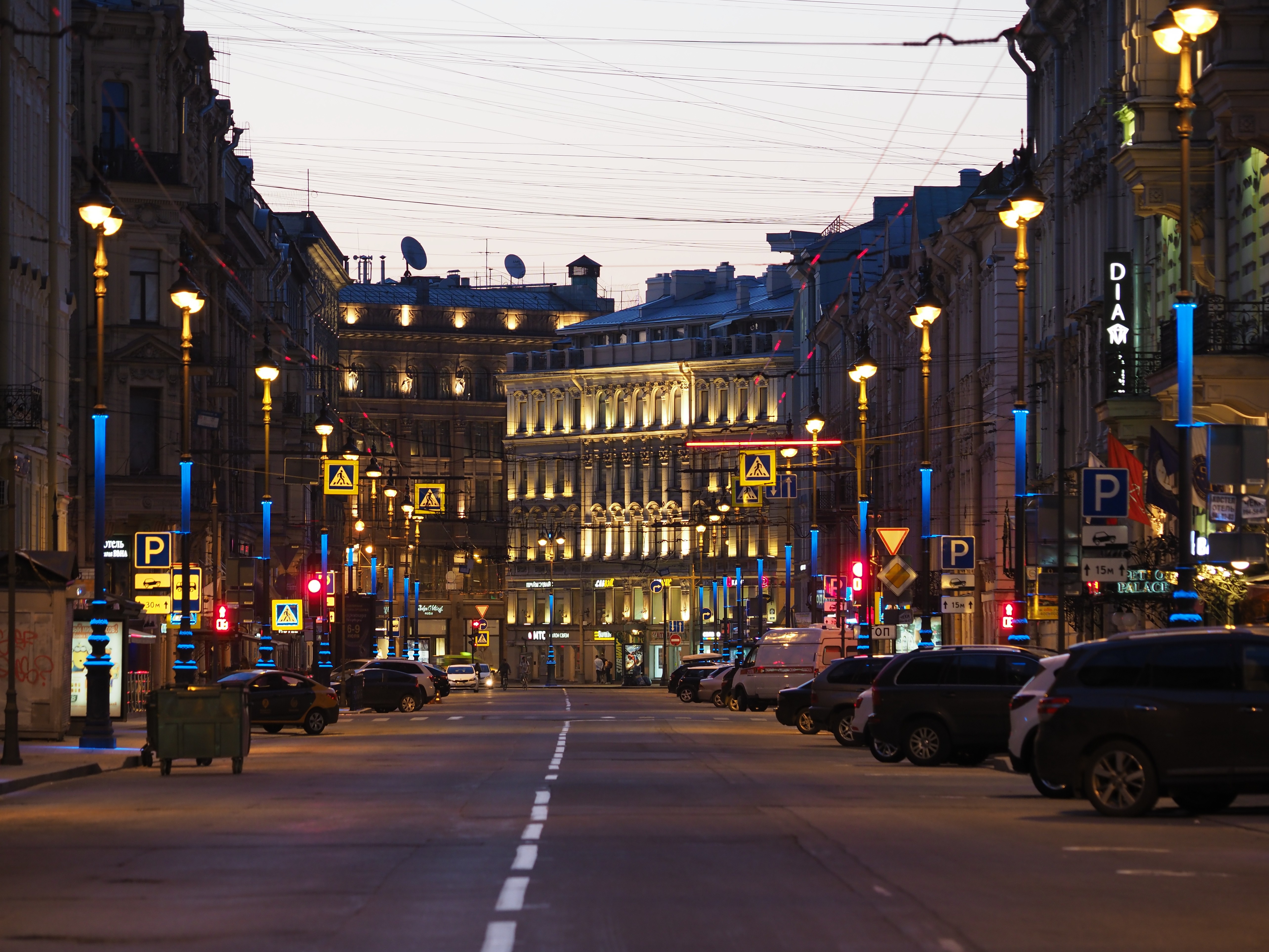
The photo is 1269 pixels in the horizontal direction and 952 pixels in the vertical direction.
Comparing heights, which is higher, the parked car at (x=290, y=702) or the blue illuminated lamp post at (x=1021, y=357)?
the blue illuminated lamp post at (x=1021, y=357)

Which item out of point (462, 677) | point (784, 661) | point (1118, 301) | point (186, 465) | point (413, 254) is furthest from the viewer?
point (413, 254)

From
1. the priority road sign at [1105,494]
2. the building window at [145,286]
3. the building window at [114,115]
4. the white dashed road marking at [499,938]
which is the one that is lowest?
the white dashed road marking at [499,938]

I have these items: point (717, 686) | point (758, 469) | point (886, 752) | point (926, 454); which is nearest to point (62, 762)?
point (886, 752)

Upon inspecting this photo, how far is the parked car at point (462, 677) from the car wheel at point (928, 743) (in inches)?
2952

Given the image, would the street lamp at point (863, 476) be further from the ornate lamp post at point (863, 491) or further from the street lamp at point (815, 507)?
the street lamp at point (815, 507)

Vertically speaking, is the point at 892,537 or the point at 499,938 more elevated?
the point at 892,537

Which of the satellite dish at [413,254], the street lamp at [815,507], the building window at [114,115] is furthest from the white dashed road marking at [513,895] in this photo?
the satellite dish at [413,254]

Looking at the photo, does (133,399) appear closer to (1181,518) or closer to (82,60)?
(82,60)

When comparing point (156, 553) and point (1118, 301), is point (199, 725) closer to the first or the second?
point (156, 553)

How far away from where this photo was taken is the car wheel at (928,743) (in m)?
33.1

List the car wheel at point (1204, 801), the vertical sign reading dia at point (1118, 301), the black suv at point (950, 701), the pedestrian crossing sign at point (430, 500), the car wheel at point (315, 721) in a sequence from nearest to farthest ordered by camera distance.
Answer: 1. the car wheel at point (1204, 801)
2. the black suv at point (950, 701)
3. the vertical sign reading dia at point (1118, 301)
4. the car wheel at point (315, 721)
5. the pedestrian crossing sign at point (430, 500)

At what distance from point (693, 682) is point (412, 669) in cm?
1456

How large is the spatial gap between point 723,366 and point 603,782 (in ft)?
Result: 377

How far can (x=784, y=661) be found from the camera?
60500 mm
